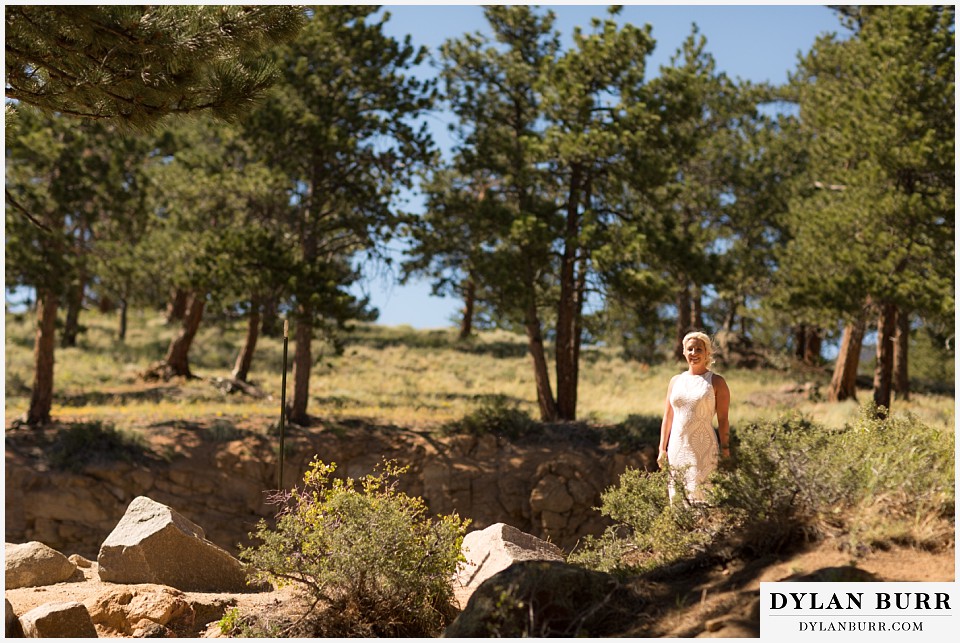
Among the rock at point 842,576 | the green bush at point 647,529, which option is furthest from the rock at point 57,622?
the rock at point 842,576

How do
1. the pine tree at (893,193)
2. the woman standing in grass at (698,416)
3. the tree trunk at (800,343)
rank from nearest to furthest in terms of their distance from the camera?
the woman standing in grass at (698,416)
the pine tree at (893,193)
the tree trunk at (800,343)

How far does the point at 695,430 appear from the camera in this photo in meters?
7.50

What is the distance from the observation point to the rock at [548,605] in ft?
17.3

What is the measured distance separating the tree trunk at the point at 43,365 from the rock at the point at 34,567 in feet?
38.0

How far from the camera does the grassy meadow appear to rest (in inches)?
802

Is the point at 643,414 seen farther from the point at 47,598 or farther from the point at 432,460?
the point at 47,598

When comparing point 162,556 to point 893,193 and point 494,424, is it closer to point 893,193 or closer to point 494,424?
point 494,424

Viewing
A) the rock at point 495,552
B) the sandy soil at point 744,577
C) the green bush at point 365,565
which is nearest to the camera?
the sandy soil at point 744,577

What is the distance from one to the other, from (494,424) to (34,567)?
1166cm

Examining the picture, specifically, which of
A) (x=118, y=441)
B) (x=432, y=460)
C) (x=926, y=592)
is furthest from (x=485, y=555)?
(x=118, y=441)

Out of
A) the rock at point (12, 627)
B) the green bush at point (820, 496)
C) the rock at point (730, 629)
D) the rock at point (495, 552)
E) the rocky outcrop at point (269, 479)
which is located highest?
the green bush at point (820, 496)

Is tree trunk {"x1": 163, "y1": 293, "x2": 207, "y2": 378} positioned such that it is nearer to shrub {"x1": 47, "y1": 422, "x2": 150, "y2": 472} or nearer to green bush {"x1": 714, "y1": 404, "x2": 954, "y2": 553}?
shrub {"x1": 47, "y1": 422, "x2": 150, "y2": 472}

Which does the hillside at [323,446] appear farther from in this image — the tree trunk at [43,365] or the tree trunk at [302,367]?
the tree trunk at [302,367]

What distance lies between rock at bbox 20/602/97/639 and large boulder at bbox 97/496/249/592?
4.80 ft
